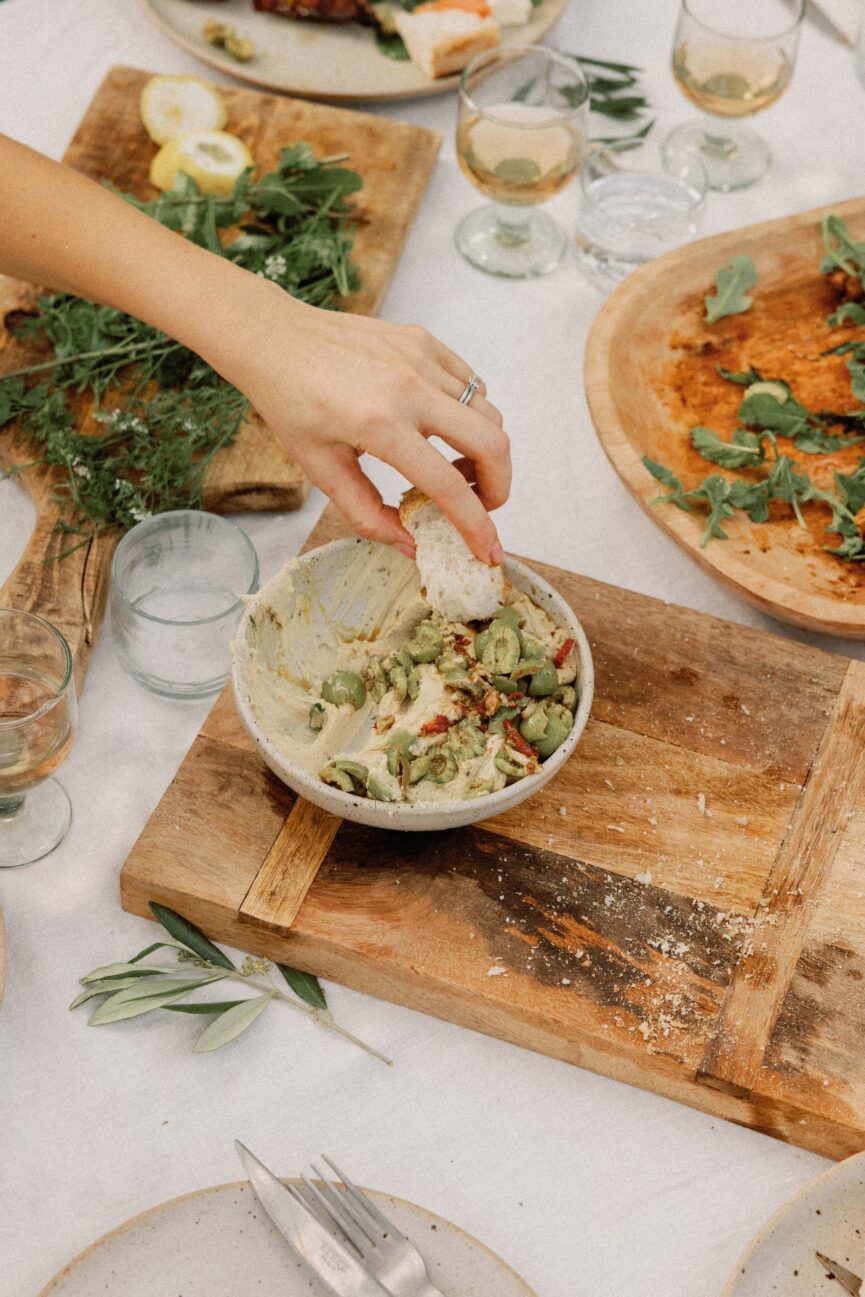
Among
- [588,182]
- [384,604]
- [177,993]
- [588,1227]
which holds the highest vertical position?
[588,182]

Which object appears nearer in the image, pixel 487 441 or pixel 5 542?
pixel 487 441

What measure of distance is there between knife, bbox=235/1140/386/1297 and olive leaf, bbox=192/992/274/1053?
0.54ft

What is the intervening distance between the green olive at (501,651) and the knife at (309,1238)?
599mm

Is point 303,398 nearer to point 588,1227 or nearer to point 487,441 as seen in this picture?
point 487,441

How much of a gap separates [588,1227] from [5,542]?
1.22m

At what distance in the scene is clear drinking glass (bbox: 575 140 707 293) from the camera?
2.35m

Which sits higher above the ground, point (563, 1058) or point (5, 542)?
point (5, 542)

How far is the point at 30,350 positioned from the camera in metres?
2.13

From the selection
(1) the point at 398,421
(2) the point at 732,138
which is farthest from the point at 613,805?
(2) the point at 732,138

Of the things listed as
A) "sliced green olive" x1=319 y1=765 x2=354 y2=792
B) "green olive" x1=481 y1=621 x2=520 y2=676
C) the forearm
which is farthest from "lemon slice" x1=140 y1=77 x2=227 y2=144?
"sliced green olive" x1=319 y1=765 x2=354 y2=792

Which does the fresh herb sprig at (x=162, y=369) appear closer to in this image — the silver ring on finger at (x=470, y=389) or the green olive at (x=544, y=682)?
the silver ring on finger at (x=470, y=389)

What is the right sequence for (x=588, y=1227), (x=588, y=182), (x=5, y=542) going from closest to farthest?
(x=588, y=1227), (x=5, y=542), (x=588, y=182)

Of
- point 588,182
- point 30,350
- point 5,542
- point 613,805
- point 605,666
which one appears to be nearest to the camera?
point 613,805

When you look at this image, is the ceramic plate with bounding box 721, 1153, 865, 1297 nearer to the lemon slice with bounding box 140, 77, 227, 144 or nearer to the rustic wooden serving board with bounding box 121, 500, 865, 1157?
the rustic wooden serving board with bounding box 121, 500, 865, 1157
